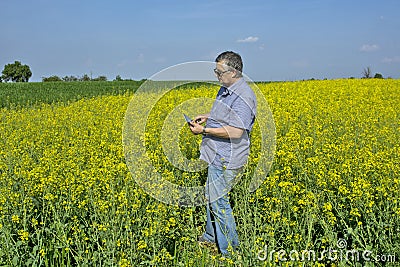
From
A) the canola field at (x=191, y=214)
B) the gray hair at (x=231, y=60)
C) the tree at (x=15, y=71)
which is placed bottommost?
the canola field at (x=191, y=214)

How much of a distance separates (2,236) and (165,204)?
1320mm

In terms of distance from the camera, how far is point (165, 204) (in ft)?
13.2

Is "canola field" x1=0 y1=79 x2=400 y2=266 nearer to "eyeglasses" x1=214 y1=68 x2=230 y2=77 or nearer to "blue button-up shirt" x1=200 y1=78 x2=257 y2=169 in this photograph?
"blue button-up shirt" x1=200 y1=78 x2=257 y2=169

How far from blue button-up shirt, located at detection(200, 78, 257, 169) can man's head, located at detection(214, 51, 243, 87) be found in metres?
0.07

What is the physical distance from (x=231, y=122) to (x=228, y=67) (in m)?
0.47

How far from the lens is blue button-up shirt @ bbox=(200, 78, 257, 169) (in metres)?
3.94

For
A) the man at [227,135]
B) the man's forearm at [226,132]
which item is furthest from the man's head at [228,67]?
the man's forearm at [226,132]

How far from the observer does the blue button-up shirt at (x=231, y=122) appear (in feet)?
12.9

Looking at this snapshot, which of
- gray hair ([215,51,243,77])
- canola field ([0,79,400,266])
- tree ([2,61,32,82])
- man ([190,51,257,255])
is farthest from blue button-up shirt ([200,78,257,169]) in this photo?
tree ([2,61,32,82])

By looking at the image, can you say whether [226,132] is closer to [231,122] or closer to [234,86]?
[231,122]

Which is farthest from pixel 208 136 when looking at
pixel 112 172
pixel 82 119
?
pixel 82 119

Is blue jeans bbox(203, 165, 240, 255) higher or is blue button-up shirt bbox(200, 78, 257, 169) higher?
blue button-up shirt bbox(200, 78, 257, 169)

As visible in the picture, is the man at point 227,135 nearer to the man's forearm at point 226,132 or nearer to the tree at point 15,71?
the man's forearm at point 226,132

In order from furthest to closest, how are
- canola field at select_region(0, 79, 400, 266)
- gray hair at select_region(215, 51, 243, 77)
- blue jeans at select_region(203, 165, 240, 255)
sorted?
blue jeans at select_region(203, 165, 240, 255) < gray hair at select_region(215, 51, 243, 77) < canola field at select_region(0, 79, 400, 266)
